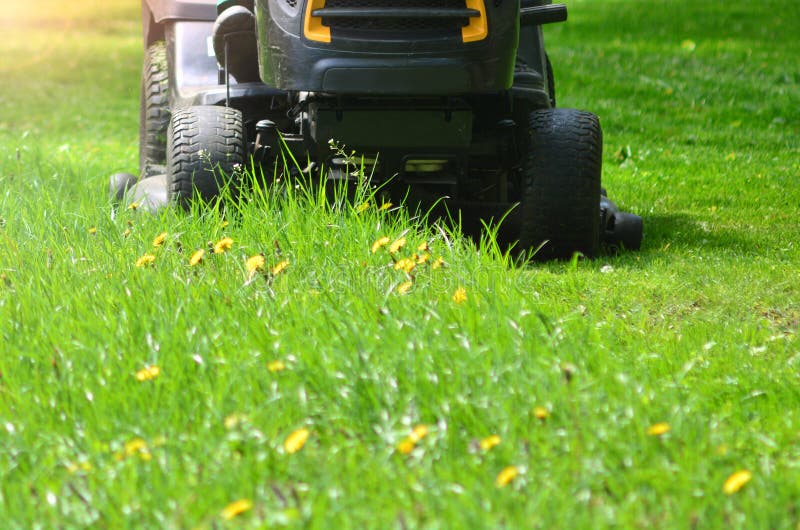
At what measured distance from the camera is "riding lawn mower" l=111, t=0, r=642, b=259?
395cm

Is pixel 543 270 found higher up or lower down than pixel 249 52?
lower down

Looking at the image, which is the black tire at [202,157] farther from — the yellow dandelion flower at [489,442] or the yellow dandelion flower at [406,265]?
the yellow dandelion flower at [489,442]

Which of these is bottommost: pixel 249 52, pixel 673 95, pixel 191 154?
pixel 673 95

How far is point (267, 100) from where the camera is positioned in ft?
15.6

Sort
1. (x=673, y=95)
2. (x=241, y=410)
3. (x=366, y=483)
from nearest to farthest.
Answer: (x=366, y=483) < (x=241, y=410) < (x=673, y=95)

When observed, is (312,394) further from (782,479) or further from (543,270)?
(543,270)

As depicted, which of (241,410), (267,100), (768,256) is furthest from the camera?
(267,100)

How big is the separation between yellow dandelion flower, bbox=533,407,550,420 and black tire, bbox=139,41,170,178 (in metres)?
3.45

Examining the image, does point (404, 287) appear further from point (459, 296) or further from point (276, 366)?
point (276, 366)

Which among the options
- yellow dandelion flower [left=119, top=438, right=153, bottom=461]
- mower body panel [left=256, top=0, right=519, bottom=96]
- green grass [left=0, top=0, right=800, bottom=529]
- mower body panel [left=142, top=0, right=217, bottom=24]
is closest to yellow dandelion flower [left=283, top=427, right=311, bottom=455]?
green grass [left=0, top=0, right=800, bottom=529]

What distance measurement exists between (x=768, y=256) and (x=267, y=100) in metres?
1.96

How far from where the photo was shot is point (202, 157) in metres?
4.18

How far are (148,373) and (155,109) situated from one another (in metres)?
3.19

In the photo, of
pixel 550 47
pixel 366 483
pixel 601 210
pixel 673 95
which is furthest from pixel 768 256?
pixel 550 47
